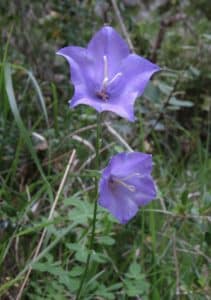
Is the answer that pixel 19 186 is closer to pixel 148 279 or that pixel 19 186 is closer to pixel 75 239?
pixel 75 239

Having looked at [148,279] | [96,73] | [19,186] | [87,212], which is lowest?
[148,279]

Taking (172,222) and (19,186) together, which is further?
(19,186)

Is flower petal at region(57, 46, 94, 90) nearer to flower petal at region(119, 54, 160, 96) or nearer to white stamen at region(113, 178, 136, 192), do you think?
flower petal at region(119, 54, 160, 96)

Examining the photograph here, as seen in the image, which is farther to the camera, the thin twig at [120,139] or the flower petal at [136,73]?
the thin twig at [120,139]

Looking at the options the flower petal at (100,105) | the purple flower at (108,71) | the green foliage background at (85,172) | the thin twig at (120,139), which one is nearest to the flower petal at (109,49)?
the purple flower at (108,71)

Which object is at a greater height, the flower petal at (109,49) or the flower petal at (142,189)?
the flower petal at (109,49)

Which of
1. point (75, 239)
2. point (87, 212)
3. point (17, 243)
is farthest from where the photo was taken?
point (75, 239)

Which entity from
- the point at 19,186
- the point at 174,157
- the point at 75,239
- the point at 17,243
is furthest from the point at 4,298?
the point at 174,157

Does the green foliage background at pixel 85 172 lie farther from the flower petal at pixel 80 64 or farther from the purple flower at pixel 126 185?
the flower petal at pixel 80 64
